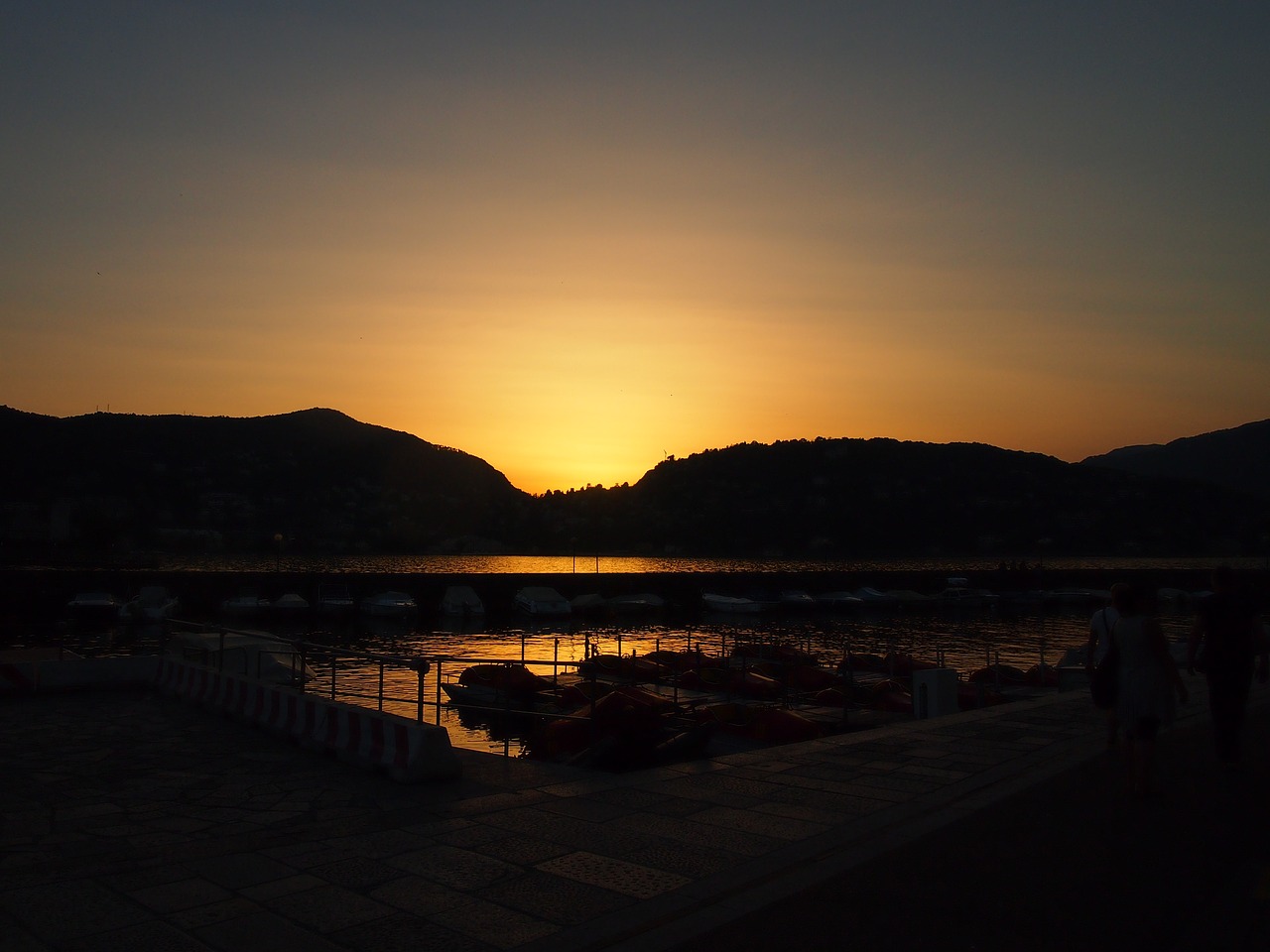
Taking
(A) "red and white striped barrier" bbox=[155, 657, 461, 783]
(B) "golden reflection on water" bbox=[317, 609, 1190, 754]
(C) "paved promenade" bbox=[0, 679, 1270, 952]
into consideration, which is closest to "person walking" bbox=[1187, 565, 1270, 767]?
(C) "paved promenade" bbox=[0, 679, 1270, 952]

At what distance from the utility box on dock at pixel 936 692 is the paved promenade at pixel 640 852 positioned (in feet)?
22.5

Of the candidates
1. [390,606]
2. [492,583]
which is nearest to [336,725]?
[390,606]

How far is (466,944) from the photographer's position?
5.58 metres

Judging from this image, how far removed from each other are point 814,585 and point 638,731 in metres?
96.8

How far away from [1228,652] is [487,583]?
3325 inches

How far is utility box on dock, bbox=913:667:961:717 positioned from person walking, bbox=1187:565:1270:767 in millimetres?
8874

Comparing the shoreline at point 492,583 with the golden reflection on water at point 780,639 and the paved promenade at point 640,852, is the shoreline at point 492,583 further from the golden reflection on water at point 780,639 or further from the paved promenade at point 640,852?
the paved promenade at point 640,852

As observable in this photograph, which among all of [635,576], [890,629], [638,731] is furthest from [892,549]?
[638,731]

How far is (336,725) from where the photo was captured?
1170 centimetres

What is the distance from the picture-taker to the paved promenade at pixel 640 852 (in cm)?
575

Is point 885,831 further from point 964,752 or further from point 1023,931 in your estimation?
point 964,752

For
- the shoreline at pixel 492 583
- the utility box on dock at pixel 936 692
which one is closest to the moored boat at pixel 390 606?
the shoreline at pixel 492 583

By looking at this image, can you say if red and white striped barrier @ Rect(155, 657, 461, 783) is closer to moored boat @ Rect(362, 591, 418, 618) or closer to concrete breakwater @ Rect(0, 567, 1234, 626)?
concrete breakwater @ Rect(0, 567, 1234, 626)

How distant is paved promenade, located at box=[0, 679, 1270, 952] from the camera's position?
18.9 ft
